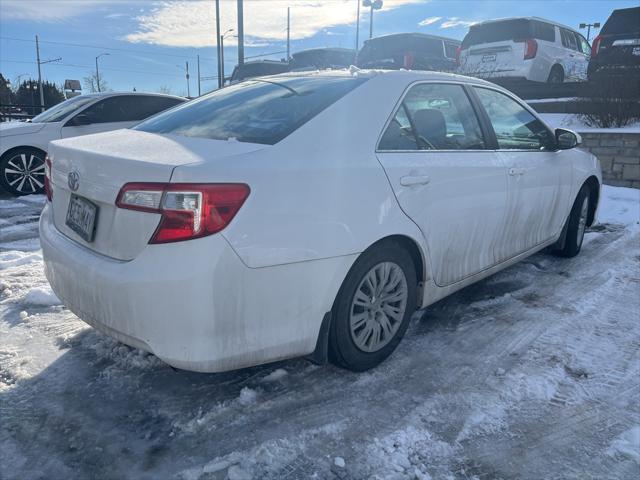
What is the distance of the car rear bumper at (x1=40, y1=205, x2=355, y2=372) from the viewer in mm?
2123

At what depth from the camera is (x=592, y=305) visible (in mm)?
4004

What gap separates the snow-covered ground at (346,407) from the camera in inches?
87.0

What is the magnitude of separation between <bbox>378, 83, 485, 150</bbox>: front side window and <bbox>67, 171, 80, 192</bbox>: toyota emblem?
151cm

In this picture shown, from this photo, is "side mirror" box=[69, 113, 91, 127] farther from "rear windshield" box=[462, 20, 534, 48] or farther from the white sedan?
"rear windshield" box=[462, 20, 534, 48]

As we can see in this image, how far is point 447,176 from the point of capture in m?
3.14

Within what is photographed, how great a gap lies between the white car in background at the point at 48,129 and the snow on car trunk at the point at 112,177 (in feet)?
19.0

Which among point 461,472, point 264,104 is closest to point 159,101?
point 264,104

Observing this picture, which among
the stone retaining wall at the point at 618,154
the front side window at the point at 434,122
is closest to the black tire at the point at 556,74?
the stone retaining wall at the point at 618,154

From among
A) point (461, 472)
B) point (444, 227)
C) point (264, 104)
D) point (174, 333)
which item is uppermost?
point (264, 104)

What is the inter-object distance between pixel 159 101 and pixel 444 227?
280 inches

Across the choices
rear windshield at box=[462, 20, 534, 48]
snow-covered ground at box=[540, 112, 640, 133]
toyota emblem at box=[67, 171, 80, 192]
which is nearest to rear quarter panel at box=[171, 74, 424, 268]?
toyota emblem at box=[67, 171, 80, 192]

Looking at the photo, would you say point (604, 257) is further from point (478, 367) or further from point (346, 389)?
point (346, 389)

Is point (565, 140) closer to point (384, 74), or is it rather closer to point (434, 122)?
point (434, 122)

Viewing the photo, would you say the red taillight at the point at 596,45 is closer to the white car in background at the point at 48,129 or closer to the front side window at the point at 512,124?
the front side window at the point at 512,124
